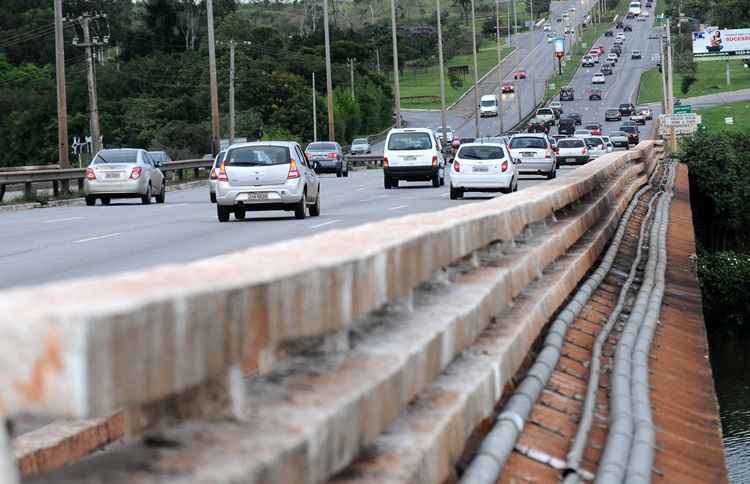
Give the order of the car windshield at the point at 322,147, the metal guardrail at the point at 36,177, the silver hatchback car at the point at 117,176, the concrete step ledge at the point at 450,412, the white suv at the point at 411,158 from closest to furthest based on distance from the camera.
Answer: the concrete step ledge at the point at 450,412, the silver hatchback car at the point at 117,176, the metal guardrail at the point at 36,177, the white suv at the point at 411,158, the car windshield at the point at 322,147

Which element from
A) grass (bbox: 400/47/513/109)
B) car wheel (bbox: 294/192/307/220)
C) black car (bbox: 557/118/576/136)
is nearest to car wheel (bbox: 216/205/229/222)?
car wheel (bbox: 294/192/307/220)

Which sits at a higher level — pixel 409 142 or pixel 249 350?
pixel 409 142

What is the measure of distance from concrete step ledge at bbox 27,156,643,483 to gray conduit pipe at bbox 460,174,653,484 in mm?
434

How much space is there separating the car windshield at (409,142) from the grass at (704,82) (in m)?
116

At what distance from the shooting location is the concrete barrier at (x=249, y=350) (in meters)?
3.06

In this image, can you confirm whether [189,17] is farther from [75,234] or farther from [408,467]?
[408,467]

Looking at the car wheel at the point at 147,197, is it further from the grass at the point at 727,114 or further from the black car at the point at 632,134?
the grass at the point at 727,114

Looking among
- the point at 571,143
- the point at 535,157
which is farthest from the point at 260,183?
the point at 571,143

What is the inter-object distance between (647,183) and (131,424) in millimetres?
39540

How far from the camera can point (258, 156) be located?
2895cm

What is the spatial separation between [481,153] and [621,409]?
101 ft

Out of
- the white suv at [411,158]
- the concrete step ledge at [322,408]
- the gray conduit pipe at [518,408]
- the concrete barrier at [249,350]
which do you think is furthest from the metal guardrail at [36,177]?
the concrete barrier at [249,350]

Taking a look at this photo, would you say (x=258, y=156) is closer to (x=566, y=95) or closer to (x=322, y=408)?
(x=322, y=408)

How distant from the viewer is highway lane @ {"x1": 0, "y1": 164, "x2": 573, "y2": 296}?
61.6 ft
